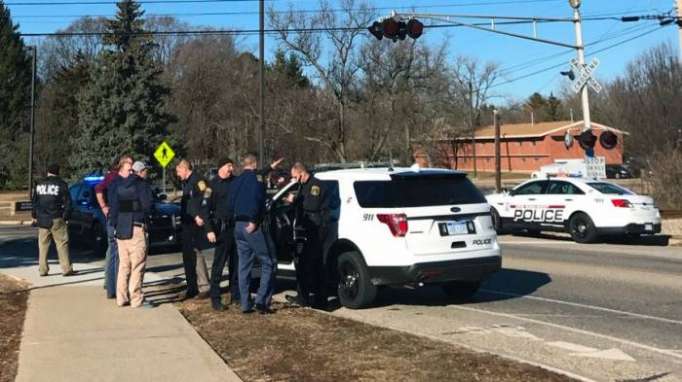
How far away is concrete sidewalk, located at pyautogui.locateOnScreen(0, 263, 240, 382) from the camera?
600 centimetres

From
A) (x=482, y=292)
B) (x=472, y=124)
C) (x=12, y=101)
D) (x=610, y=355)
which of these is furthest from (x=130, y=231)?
(x=472, y=124)

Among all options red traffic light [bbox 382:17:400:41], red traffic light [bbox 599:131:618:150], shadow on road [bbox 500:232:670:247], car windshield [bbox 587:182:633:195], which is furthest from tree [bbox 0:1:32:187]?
car windshield [bbox 587:182:633:195]

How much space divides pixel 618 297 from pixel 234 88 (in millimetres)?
47634

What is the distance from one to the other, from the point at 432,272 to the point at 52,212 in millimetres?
6650

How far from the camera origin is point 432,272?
8742 mm

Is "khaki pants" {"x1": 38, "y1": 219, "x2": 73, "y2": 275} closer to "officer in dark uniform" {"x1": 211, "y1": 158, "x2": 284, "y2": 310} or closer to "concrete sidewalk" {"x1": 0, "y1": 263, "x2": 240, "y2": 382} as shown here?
"concrete sidewalk" {"x1": 0, "y1": 263, "x2": 240, "y2": 382}

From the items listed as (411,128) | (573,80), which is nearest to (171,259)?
(573,80)

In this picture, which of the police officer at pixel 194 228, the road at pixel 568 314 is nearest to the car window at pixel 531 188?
the road at pixel 568 314

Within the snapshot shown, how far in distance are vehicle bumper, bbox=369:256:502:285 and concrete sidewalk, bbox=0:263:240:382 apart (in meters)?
2.37

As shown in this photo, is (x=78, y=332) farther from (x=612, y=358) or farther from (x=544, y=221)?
(x=544, y=221)

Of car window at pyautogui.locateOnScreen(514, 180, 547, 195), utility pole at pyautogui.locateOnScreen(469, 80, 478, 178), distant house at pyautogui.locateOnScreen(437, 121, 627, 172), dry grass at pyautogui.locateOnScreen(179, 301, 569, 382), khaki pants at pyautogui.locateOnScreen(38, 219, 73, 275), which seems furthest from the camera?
utility pole at pyautogui.locateOnScreen(469, 80, 478, 178)

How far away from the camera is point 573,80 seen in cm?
2411

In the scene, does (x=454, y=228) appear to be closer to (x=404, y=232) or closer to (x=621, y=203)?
(x=404, y=232)

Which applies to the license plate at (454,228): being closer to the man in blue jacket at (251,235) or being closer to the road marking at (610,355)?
the man in blue jacket at (251,235)
